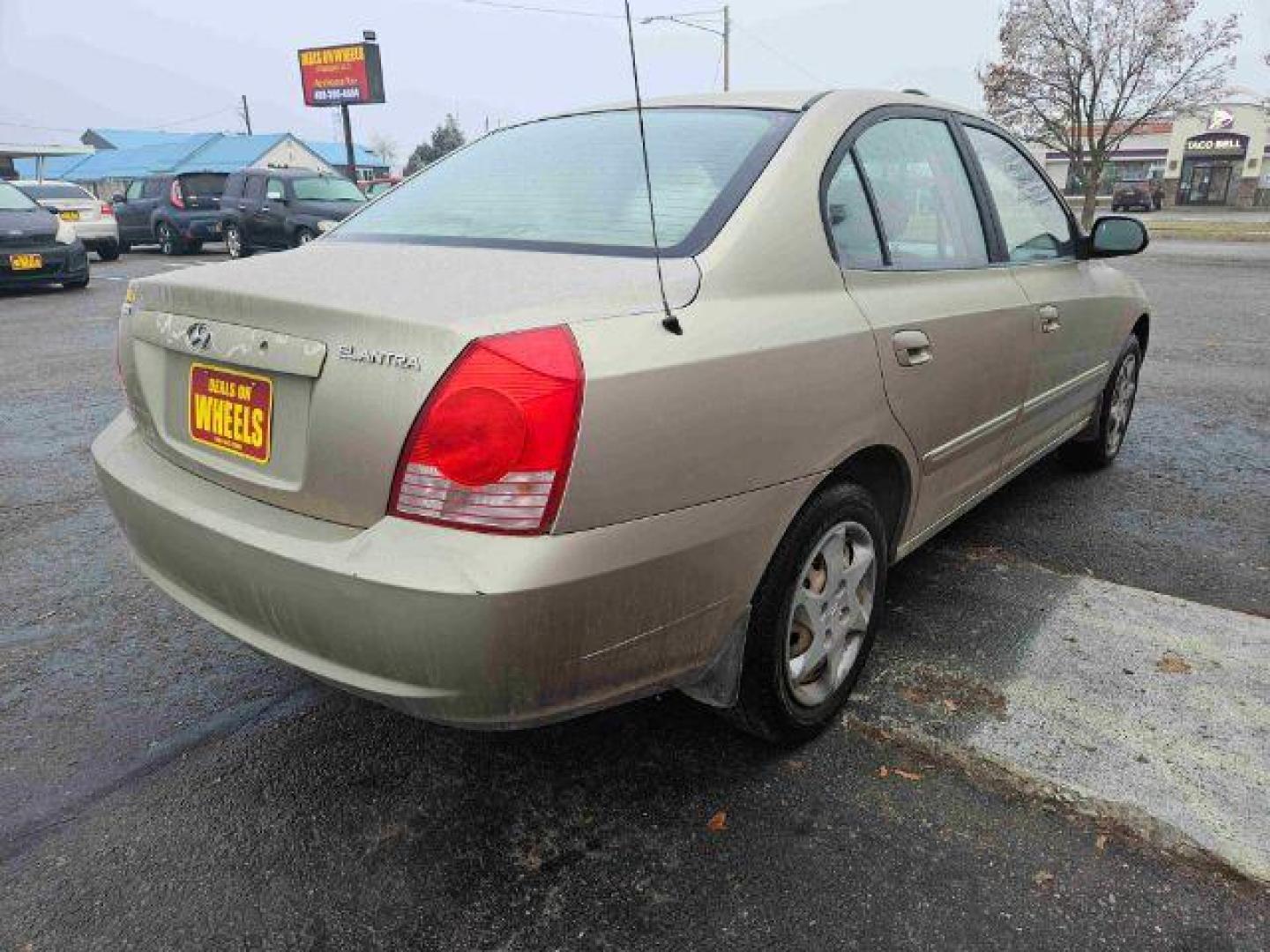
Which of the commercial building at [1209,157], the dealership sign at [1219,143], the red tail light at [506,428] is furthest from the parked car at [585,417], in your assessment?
the dealership sign at [1219,143]

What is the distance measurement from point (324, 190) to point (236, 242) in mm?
2409

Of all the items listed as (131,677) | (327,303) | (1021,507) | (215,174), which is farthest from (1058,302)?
(215,174)

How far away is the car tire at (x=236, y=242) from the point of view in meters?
17.4

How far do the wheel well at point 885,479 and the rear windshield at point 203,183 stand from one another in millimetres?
19328

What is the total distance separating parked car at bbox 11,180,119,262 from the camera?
55.1ft

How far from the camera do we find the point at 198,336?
78.8 inches

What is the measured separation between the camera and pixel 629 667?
5.99ft

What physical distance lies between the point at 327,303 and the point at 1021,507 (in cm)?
329

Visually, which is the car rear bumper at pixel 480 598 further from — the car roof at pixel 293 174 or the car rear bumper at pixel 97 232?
the car rear bumper at pixel 97 232

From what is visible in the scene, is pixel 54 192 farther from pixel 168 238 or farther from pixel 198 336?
pixel 198 336

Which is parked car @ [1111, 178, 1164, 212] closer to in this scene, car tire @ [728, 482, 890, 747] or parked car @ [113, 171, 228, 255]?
parked car @ [113, 171, 228, 255]

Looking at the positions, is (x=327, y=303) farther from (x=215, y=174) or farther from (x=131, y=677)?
(x=215, y=174)

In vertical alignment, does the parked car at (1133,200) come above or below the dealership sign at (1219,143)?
below

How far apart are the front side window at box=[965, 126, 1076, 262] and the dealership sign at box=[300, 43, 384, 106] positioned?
3790cm
